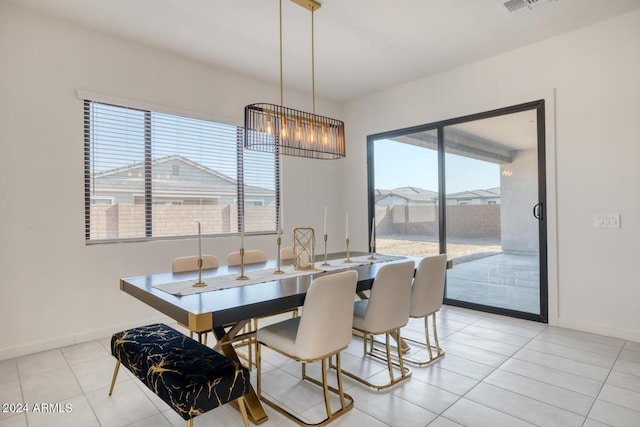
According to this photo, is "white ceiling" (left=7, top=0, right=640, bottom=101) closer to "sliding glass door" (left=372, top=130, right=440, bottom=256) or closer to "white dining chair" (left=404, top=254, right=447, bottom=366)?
"sliding glass door" (left=372, top=130, right=440, bottom=256)

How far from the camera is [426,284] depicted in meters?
2.71

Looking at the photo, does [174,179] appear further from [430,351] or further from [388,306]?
[430,351]

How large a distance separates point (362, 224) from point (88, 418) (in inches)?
156

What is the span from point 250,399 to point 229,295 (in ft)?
2.14

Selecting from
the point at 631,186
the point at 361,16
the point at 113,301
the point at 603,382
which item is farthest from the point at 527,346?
the point at 113,301

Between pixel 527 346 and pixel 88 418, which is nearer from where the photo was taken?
pixel 88 418

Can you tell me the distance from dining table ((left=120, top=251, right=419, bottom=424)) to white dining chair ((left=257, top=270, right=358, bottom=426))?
135mm

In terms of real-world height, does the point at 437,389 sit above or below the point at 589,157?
below

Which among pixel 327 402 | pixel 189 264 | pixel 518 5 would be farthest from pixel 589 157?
pixel 189 264

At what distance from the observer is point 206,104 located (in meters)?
4.10

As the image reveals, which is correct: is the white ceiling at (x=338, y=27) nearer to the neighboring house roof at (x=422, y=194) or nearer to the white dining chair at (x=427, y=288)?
the neighboring house roof at (x=422, y=194)

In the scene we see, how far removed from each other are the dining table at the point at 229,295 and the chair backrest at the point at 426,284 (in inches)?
13.8

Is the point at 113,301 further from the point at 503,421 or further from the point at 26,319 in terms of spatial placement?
the point at 503,421

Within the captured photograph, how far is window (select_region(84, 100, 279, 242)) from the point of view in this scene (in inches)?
135
